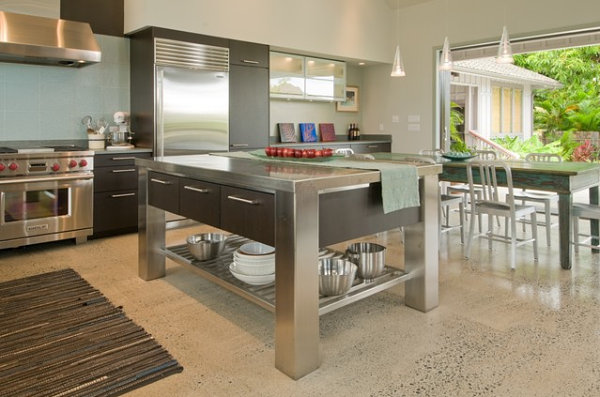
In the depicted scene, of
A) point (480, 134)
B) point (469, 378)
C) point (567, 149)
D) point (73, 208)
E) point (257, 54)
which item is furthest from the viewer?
point (480, 134)

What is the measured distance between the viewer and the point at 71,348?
227cm

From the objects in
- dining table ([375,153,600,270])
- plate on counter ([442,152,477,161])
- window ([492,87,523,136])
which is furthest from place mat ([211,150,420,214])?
window ([492,87,523,136])

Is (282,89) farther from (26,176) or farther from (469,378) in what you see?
(469,378)

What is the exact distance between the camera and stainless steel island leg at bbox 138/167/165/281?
10.7 ft

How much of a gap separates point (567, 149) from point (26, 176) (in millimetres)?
10022

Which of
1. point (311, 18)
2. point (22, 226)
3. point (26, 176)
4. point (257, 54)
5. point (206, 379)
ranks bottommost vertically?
point (206, 379)

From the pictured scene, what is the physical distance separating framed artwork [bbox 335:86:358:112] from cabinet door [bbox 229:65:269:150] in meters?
1.96

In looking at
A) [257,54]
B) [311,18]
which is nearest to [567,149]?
[311,18]

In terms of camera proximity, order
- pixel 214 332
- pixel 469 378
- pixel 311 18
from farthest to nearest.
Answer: pixel 311 18 → pixel 214 332 → pixel 469 378

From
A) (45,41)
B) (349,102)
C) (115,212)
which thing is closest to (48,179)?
(115,212)

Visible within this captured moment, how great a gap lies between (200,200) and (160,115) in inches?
105

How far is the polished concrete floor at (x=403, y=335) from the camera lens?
196 centimetres

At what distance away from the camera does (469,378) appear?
200 centimetres

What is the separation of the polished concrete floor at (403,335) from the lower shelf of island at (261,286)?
0.76 feet
